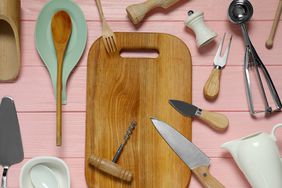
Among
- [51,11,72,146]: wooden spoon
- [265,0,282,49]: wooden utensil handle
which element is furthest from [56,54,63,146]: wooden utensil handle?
[265,0,282,49]: wooden utensil handle

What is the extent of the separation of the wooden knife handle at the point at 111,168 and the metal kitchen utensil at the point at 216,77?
8.2 inches

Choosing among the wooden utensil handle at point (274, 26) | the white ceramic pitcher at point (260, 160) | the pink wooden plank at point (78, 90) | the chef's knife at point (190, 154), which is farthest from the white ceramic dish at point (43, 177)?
the wooden utensil handle at point (274, 26)

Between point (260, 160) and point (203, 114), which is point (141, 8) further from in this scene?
point (260, 160)

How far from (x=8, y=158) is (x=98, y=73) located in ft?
0.74

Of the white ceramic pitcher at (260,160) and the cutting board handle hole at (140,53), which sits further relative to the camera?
the cutting board handle hole at (140,53)

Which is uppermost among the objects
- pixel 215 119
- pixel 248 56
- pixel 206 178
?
pixel 248 56

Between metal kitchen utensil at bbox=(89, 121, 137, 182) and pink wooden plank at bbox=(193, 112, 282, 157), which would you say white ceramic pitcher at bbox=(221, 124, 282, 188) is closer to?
pink wooden plank at bbox=(193, 112, 282, 157)

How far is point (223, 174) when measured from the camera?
90cm

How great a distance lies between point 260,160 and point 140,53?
300 millimetres

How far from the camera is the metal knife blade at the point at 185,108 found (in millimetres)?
893

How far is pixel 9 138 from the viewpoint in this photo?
2.90 ft

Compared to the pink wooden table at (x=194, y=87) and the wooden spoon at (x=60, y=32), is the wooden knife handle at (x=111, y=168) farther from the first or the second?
the wooden spoon at (x=60, y=32)

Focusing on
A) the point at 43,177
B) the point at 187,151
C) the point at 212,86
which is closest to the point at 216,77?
the point at 212,86

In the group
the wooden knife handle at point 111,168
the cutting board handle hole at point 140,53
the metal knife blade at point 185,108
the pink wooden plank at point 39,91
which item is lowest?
the wooden knife handle at point 111,168
